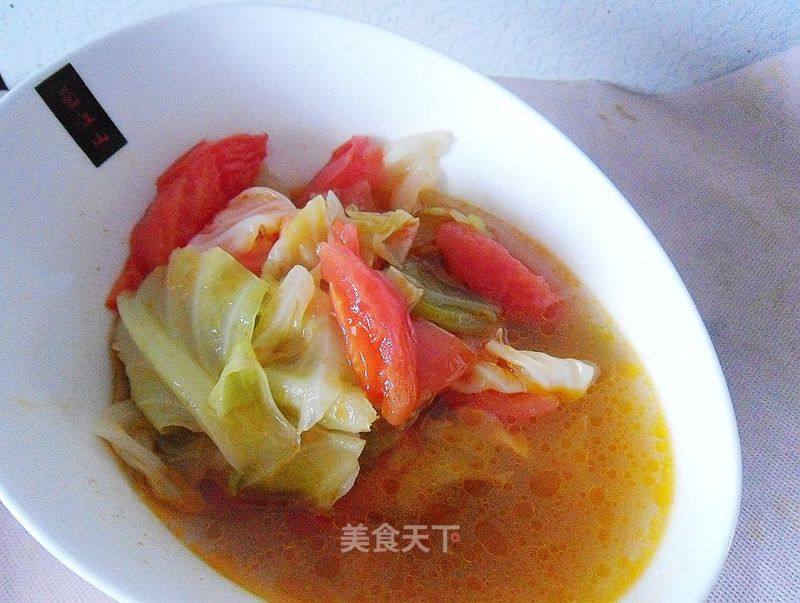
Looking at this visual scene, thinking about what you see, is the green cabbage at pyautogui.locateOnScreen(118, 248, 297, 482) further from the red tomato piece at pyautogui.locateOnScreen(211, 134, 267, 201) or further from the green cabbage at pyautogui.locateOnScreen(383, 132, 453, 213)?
the green cabbage at pyautogui.locateOnScreen(383, 132, 453, 213)

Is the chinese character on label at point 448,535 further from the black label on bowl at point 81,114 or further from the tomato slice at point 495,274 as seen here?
the black label on bowl at point 81,114

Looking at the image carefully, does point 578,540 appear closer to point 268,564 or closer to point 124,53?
point 268,564

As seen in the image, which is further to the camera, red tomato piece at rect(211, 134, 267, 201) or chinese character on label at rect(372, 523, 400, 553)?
red tomato piece at rect(211, 134, 267, 201)

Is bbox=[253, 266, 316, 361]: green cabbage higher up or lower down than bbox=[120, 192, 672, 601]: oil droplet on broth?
higher up

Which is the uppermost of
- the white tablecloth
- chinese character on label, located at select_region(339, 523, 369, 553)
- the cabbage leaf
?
the cabbage leaf

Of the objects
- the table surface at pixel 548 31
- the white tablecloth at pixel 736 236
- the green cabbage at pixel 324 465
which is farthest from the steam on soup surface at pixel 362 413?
the table surface at pixel 548 31

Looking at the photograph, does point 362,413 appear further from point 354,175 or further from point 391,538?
point 354,175

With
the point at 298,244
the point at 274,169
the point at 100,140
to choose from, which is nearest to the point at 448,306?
the point at 298,244

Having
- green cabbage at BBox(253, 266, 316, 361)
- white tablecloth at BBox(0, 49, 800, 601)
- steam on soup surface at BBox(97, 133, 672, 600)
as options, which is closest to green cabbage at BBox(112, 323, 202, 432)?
steam on soup surface at BBox(97, 133, 672, 600)
